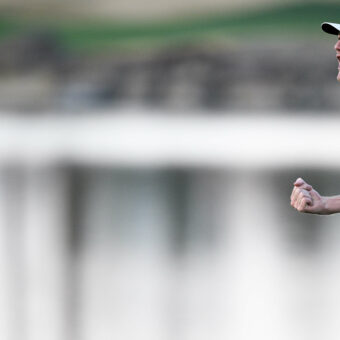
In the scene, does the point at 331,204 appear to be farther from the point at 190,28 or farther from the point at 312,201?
the point at 190,28

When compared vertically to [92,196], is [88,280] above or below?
below

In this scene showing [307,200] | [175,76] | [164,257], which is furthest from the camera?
[175,76]

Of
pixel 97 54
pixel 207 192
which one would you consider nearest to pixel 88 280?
pixel 207 192

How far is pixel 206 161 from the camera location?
179 inches

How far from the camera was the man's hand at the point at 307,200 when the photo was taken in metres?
0.74

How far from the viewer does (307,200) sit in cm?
74

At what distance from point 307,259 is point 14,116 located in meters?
2.03

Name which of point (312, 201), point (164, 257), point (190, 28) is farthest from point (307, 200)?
point (190, 28)

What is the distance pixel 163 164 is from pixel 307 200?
3.80m

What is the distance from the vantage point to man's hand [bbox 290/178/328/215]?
74cm

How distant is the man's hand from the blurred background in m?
2.33

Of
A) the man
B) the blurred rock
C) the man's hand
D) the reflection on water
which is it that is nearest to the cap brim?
the man

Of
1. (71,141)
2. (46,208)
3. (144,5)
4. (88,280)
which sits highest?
(144,5)

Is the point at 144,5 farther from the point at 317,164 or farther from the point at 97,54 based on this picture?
the point at 317,164
